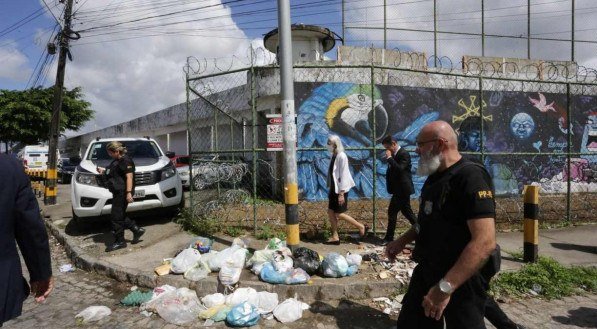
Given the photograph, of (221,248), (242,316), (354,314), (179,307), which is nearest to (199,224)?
(221,248)

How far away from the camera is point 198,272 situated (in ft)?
15.5

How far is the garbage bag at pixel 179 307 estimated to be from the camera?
3916 mm

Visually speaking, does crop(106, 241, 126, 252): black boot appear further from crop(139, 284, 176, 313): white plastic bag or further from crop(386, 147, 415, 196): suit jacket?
crop(386, 147, 415, 196): suit jacket

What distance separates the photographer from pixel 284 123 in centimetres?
503

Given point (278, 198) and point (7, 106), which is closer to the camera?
point (278, 198)

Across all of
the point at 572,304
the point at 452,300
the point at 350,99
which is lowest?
the point at 572,304

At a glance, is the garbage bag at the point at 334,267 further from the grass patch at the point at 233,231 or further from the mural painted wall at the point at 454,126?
the mural painted wall at the point at 454,126

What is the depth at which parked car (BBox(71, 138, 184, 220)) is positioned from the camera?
6.76m

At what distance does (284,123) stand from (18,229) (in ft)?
10.8

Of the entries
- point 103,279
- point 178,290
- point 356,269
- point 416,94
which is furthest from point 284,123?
point 416,94

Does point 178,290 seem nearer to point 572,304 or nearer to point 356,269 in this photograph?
point 356,269

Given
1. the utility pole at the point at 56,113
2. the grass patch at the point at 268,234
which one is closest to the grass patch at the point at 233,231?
the grass patch at the point at 268,234

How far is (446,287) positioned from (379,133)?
830 centimetres

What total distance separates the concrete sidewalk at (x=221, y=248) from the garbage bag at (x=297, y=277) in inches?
2.7
